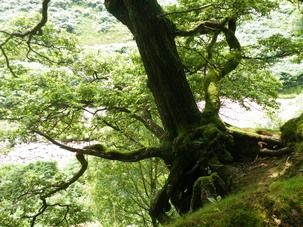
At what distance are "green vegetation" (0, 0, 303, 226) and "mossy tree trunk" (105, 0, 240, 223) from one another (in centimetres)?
2

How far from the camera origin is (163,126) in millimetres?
5938

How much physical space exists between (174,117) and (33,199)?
3.09 meters

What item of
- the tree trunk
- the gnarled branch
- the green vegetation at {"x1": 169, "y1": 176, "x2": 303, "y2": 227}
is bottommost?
the green vegetation at {"x1": 169, "y1": 176, "x2": 303, "y2": 227}

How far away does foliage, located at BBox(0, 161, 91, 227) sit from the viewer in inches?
225

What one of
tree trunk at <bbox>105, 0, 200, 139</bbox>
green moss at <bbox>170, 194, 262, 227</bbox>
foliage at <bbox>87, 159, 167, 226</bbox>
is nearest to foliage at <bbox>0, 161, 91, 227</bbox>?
foliage at <bbox>87, 159, 167, 226</bbox>

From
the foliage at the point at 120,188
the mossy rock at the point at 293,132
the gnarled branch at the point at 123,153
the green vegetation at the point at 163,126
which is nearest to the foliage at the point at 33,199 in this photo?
the green vegetation at the point at 163,126

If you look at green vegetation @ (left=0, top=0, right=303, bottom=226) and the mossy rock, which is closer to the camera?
green vegetation @ (left=0, top=0, right=303, bottom=226)

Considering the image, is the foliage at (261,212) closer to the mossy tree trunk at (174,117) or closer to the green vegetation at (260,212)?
the green vegetation at (260,212)

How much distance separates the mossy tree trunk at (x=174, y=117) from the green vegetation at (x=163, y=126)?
0.06 ft

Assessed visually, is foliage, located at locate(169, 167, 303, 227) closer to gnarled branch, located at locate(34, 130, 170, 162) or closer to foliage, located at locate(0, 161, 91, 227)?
gnarled branch, located at locate(34, 130, 170, 162)

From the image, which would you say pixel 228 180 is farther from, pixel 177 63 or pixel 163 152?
pixel 177 63

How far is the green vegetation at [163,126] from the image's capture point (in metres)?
4.21

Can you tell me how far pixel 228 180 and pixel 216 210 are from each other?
199 centimetres

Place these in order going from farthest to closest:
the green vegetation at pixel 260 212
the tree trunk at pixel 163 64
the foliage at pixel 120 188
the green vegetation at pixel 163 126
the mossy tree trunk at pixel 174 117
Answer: the foliage at pixel 120 188 → the tree trunk at pixel 163 64 → the mossy tree trunk at pixel 174 117 → the green vegetation at pixel 163 126 → the green vegetation at pixel 260 212
